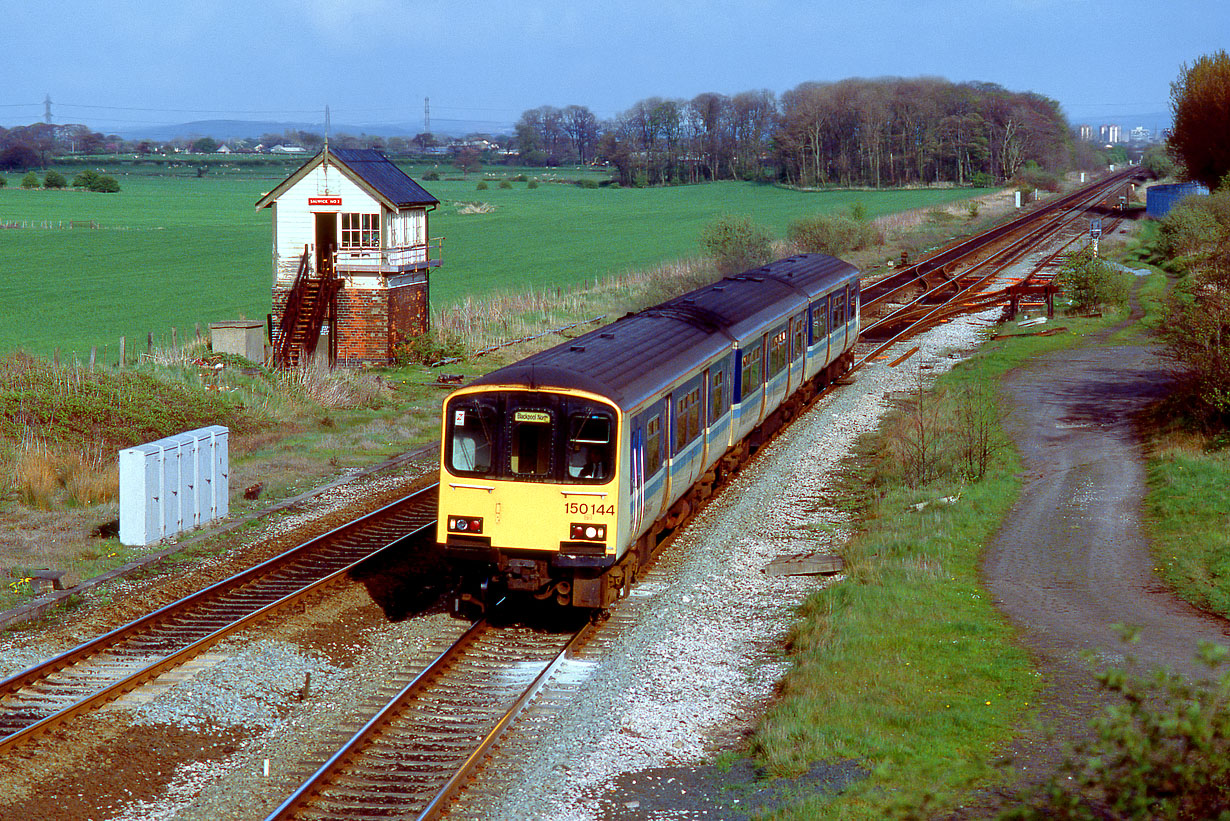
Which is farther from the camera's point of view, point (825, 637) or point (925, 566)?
point (925, 566)

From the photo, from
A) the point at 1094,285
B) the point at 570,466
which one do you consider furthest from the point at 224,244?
the point at 570,466

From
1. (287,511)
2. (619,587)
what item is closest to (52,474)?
(287,511)

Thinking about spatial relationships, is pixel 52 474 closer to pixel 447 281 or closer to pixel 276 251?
pixel 276 251

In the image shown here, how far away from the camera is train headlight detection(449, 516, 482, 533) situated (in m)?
12.1

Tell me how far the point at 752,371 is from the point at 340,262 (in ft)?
58.0

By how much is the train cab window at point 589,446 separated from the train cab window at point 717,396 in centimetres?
460

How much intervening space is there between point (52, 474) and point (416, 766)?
11931 millimetres

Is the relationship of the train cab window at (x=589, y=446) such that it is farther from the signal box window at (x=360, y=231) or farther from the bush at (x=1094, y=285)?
the bush at (x=1094, y=285)

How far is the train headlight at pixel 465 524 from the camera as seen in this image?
39.8 ft

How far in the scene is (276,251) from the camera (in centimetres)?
3394

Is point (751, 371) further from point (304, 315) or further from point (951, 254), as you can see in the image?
point (951, 254)

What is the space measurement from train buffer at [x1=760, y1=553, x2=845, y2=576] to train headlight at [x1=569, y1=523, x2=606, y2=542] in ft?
11.5

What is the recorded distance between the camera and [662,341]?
15211mm

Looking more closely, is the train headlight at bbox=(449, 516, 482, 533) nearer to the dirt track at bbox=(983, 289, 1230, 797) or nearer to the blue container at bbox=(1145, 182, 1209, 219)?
the dirt track at bbox=(983, 289, 1230, 797)
